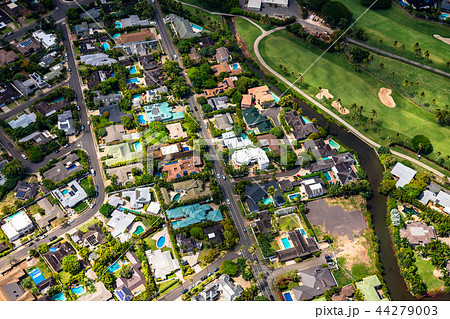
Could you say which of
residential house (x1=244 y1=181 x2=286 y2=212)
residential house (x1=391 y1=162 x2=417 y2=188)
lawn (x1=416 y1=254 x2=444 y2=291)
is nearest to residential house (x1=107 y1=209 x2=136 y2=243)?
residential house (x1=244 y1=181 x2=286 y2=212)

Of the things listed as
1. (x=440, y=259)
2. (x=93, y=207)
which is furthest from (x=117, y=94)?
(x=440, y=259)

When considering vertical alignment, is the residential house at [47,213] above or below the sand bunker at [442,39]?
below

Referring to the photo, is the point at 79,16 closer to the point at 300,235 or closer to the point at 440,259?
the point at 300,235

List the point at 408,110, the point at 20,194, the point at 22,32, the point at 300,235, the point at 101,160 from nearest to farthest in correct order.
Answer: the point at 300,235, the point at 20,194, the point at 101,160, the point at 408,110, the point at 22,32

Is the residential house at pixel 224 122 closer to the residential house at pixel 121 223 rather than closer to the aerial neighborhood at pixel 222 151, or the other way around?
the aerial neighborhood at pixel 222 151

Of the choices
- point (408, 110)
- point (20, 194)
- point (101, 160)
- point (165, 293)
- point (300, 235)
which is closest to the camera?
point (165, 293)

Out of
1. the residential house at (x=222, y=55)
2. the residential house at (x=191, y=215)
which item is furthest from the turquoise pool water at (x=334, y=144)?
the residential house at (x=222, y=55)

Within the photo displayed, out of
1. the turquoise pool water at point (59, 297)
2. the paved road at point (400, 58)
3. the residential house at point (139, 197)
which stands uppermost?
the paved road at point (400, 58)
